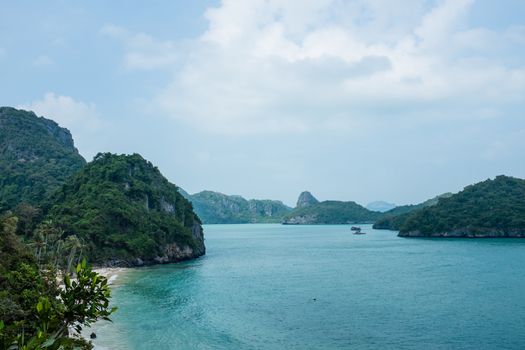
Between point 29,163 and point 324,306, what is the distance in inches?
6247

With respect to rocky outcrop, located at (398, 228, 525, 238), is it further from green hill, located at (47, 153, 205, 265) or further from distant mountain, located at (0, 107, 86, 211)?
distant mountain, located at (0, 107, 86, 211)

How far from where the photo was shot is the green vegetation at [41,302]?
1141 cm

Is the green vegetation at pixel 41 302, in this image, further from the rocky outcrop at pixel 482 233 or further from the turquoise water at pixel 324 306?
the rocky outcrop at pixel 482 233

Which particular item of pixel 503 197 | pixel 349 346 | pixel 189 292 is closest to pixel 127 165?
pixel 189 292

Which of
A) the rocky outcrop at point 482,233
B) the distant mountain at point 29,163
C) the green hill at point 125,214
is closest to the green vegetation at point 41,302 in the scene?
the green hill at point 125,214

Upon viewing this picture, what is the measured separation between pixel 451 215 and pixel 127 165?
147 metres

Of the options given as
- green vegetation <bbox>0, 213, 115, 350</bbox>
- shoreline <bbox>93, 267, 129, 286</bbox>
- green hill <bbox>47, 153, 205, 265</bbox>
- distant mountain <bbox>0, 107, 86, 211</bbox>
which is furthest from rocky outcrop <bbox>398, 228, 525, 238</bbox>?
green vegetation <bbox>0, 213, 115, 350</bbox>

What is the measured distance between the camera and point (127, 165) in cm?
14200

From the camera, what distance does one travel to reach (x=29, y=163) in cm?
17638

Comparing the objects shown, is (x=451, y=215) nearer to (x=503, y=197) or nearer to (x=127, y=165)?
(x=503, y=197)

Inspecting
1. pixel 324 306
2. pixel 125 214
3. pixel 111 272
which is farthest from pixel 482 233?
pixel 111 272

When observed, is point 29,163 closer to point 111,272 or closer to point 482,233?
point 111,272

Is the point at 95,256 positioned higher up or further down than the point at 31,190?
further down

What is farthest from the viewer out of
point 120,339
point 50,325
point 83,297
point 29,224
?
point 29,224
